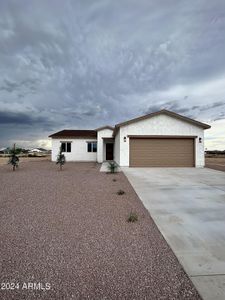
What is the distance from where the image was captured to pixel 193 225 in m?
3.90

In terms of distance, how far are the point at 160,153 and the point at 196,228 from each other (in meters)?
12.0

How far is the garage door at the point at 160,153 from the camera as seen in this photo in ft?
50.6

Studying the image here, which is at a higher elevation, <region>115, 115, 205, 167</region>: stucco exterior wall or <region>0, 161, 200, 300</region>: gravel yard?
<region>115, 115, 205, 167</region>: stucco exterior wall

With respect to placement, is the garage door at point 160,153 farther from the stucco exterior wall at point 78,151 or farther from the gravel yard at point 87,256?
the gravel yard at point 87,256

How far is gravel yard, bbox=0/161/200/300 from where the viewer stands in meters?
2.08

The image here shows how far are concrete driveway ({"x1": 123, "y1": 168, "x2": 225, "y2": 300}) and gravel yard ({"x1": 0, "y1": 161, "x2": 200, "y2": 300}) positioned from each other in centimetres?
18

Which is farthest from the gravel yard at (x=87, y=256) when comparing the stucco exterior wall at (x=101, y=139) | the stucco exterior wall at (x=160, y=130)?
the stucco exterior wall at (x=101, y=139)

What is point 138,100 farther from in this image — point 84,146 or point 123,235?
point 123,235

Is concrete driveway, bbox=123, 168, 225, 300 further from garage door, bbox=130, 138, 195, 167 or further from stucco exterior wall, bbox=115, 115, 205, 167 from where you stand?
stucco exterior wall, bbox=115, 115, 205, 167

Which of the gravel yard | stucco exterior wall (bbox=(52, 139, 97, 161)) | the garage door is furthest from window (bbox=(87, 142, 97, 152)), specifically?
the gravel yard

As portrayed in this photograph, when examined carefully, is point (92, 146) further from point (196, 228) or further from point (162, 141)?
point (196, 228)

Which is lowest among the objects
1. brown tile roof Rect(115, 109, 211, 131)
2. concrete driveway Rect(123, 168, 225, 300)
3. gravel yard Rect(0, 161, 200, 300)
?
gravel yard Rect(0, 161, 200, 300)

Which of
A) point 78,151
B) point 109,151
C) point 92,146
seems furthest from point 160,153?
point 78,151

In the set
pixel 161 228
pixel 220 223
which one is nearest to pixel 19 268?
pixel 161 228
